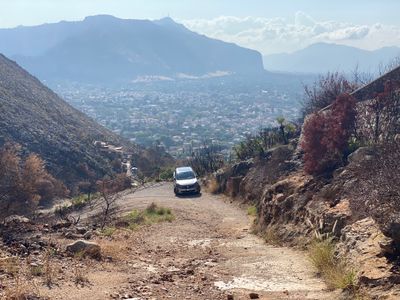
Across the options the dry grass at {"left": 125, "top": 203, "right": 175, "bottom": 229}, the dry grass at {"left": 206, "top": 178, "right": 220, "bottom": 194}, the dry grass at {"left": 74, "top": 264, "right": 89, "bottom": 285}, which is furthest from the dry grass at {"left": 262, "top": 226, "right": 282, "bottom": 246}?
the dry grass at {"left": 206, "top": 178, "right": 220, "bottom": 194}

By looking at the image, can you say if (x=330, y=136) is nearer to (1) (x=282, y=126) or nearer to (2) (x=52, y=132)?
(1) (x=282, y=126)

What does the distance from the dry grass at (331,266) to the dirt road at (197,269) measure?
0.16 m

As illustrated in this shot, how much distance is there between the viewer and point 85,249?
9.28 metres

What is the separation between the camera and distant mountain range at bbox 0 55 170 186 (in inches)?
1815

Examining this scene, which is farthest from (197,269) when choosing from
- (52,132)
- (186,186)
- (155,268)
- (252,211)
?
(52,132)

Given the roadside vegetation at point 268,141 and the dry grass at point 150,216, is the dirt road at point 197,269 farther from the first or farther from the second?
the roadside vegetation at point 268,141

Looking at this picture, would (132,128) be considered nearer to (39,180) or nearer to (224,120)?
(224,120)

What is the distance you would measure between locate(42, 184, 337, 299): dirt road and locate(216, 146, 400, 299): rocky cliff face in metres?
0.60

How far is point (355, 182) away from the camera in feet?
34.6

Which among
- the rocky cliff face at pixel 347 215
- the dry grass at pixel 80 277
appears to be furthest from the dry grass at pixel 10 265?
the rocky cliff face at pixel 347 215

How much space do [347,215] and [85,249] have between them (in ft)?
15.3

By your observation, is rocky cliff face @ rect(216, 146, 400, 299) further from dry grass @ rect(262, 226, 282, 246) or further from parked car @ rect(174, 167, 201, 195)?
parked car @ rect(174, 167, 201, 195)

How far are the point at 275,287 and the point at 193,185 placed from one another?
17799mm

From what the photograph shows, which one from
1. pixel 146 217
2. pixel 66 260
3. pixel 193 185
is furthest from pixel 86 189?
pixel 66 260
